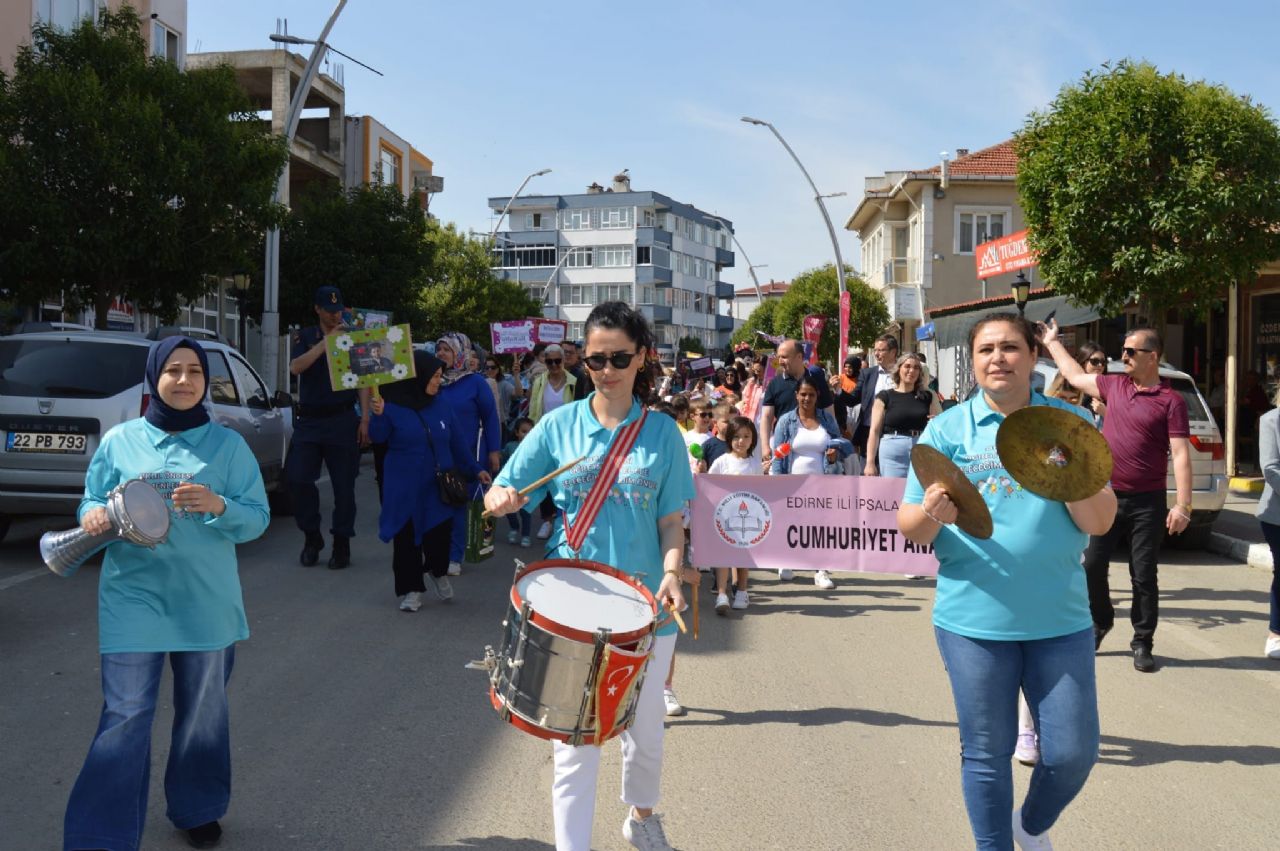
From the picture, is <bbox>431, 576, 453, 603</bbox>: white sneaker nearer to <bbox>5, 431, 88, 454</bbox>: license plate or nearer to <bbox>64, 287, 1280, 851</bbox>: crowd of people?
<bbox>5, 431, 88, 454</bbox>: license plate

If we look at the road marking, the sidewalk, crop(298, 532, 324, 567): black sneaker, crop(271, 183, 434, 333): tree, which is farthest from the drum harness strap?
crop(271, 183, 434, 333): tree

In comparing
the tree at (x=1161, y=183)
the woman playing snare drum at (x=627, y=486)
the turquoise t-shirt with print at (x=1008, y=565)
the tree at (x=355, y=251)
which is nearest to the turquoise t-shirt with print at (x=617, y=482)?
the woman playing snare drum at (x=627, y=486)

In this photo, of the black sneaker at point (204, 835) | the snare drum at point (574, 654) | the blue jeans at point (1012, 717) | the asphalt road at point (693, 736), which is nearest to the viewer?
the snare drum at point (574, 654)

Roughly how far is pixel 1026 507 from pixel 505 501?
1554 millimetres

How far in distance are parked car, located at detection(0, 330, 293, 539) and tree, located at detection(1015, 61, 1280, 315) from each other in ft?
37.7

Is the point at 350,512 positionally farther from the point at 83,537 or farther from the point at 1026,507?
the point at 1026,507

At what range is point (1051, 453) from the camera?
3.46m

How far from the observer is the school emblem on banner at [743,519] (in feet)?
29.9

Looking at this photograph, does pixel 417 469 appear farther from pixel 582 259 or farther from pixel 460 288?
pixel 582 259

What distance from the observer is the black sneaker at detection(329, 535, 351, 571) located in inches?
402

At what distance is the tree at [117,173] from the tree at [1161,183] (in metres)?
12.1

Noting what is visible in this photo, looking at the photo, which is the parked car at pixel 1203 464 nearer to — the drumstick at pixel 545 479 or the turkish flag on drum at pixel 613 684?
the drumstick at pixel 545 479

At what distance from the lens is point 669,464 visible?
3936mm

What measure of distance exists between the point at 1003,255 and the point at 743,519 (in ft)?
57.6
